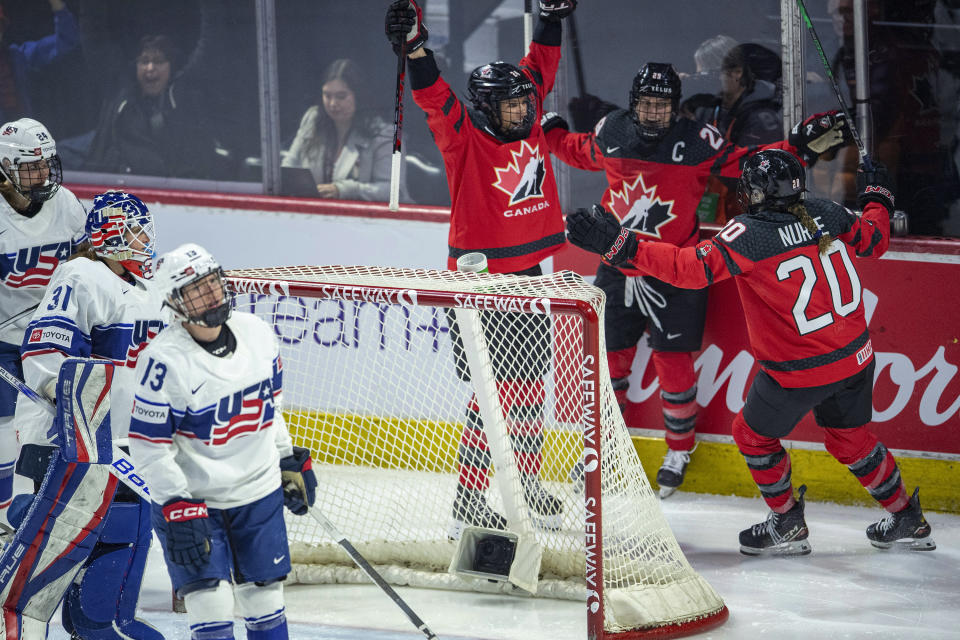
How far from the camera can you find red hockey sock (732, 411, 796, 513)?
4.21 m

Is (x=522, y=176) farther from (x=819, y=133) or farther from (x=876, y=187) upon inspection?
(x=876, y=187)

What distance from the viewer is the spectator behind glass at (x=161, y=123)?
5742 mm

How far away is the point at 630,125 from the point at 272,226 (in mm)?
1673

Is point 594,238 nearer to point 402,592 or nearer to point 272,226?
point 402,592

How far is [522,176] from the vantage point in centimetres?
449

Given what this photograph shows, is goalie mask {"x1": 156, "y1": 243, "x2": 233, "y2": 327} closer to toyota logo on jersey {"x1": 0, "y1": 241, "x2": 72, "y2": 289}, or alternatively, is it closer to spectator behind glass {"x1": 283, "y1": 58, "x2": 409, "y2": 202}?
toyota logo on jersey {"x1": 0, "y1": 241, "x2": 72, "y2": 289}

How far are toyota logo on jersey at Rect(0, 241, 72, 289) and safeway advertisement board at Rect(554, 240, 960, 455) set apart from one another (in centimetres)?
234

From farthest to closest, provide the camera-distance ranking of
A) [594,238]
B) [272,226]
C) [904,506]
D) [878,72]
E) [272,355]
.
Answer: [272,226] < [878,72] < [904,506] < [594,238] < [272,355]

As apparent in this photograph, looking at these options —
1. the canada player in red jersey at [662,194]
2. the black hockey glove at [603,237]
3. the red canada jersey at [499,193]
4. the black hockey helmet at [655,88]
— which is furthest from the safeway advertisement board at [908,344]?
the black hockey glove at [603,237]

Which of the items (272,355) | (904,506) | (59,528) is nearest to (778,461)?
(904,506)

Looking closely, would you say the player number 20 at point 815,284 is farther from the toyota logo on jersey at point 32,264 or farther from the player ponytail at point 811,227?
the toyota logo on jersey at point 32,264

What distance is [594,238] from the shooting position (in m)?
3.98

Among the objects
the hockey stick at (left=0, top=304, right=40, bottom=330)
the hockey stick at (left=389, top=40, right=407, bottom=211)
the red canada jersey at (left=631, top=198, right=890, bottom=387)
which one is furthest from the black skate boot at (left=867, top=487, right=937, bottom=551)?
the hockey stick at (left=0, top=304, right=40, bottom=330)

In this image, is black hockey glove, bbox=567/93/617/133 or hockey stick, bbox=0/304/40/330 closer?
hockey stick, bbox=0/304/40/330
